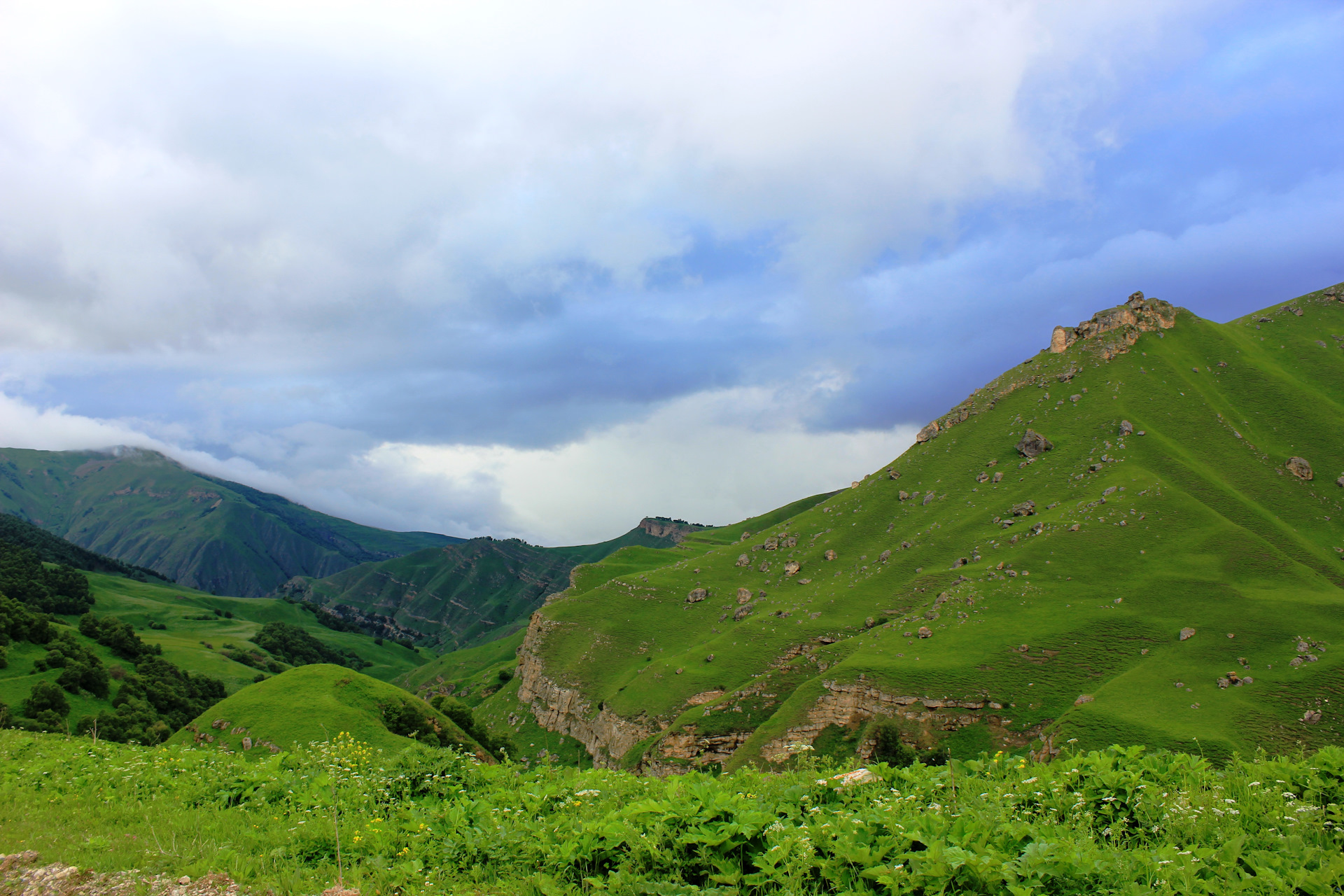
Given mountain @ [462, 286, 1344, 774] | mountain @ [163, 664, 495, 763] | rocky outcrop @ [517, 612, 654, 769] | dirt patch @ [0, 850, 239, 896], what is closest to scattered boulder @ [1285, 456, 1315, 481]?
mountain @ [462, 286, 1344, 774]

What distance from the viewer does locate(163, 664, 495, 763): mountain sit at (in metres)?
46.6

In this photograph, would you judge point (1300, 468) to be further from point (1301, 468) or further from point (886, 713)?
point (886, 713)

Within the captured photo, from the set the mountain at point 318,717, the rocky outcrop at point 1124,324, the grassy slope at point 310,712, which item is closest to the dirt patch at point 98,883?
the grassy slope at point 310,712

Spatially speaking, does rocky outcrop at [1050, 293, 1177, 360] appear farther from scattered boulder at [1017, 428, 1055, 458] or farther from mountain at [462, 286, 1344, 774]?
scattered boulder at [1017, 428, 1055, 458]

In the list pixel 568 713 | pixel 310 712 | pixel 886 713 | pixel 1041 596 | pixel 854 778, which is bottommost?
pixel 568 713

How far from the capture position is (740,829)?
9.06m

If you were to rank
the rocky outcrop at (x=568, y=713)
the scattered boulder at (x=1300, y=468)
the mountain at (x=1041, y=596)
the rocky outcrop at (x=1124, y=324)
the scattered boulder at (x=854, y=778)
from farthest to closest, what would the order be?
the rocky outcrop at (x=1124, y=324), the scattered boulder at (x=1300, y=468), the rocky outcrop at (x=568, y=713), the mountain at (x=1041, y=596), the scattered boulder at (x=854, y=778)

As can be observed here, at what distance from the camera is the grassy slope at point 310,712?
46594mm

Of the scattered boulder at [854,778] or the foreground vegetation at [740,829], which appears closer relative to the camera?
the foreground vegetation at [740,829]

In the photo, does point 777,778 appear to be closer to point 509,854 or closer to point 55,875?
point 509,854

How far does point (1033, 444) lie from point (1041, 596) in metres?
65.2

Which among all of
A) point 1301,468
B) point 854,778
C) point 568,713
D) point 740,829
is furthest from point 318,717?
point 1301,468

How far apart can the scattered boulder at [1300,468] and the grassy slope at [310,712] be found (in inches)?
6924

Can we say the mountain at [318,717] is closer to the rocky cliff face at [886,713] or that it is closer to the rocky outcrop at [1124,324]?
the rocky cliff face at [886,713]
